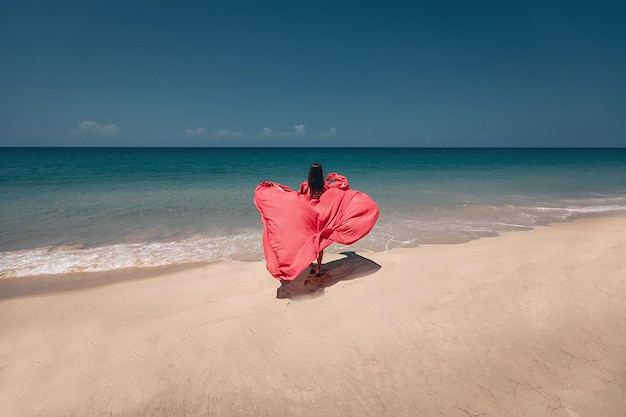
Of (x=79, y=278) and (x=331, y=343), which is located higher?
(x=331, y=343)

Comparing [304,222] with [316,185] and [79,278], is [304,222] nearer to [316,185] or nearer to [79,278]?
[316,185]

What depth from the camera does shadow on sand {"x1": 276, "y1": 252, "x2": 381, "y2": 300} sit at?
4215mm

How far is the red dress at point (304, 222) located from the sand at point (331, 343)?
517 millimetres

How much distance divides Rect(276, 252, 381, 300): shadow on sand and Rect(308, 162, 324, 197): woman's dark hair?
1.28m

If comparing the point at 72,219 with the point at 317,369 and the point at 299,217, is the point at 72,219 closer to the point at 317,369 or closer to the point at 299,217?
the point at 299,217

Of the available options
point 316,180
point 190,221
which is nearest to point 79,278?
point 190,221

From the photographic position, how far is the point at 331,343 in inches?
119

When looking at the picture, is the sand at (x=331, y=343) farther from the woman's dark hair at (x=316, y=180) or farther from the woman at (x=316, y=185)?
the woman's dark hair at (x=316, y=180)

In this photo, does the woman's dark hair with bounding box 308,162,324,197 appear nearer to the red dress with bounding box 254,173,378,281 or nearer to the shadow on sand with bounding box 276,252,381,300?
the red dress with bounding box 254,173,378,281

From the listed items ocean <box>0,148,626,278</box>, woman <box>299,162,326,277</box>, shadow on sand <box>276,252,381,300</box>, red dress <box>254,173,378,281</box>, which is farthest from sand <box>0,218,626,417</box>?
ocean <box>0,148,626,278</box>

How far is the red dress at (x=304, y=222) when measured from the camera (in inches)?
159

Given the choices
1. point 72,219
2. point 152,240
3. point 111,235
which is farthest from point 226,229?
point 72,219

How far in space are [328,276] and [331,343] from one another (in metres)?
1.79

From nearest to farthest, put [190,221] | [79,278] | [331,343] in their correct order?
[331,343] < [79,278] < [190,221]
